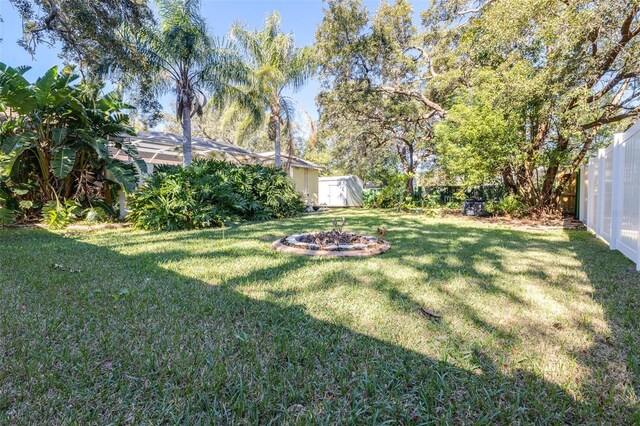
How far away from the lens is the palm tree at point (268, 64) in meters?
13.7

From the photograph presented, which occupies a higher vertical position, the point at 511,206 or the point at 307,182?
the point at 307,182

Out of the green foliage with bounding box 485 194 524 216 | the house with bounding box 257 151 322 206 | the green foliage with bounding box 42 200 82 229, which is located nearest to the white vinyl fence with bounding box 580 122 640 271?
the green foliage with bounding box 485 194 524 216

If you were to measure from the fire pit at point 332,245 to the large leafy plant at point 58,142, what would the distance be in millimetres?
5491

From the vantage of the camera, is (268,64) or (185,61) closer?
(185,61)

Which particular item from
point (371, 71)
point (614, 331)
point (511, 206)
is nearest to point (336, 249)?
point (614, 331)

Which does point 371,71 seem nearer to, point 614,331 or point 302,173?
point 302,173

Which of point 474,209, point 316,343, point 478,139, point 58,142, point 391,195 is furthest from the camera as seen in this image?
point 391,195

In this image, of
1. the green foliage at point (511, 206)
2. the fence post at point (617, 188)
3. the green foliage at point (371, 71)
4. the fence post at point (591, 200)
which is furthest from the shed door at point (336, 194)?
the fence post at point (617, 188)

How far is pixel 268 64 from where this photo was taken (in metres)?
14.0

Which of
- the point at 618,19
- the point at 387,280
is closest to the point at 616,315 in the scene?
the point at 387,280

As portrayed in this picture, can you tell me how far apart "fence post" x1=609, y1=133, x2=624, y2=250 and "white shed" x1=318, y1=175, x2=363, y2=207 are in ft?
50.9

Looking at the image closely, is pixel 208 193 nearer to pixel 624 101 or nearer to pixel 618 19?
pixel 618 19

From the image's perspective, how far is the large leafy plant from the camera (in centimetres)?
728

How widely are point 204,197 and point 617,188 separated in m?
8.65
